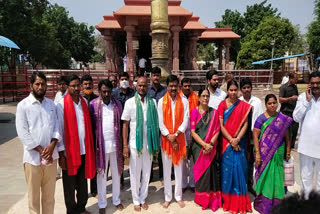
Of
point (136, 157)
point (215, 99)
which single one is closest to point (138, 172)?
point (136, 157)

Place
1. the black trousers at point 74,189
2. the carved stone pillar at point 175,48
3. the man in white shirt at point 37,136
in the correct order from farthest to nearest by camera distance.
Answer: the carved stone pillar at point 175,48
the black trousers at point 74,189
the man in white shirt at point 37,136

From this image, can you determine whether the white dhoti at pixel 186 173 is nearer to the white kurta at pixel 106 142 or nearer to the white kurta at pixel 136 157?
the white kurta at pixel 136 157

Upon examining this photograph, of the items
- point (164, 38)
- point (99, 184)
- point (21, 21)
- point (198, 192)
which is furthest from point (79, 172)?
point (21, 21)

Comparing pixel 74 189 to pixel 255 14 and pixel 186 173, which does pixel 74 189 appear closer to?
pixel 186 173

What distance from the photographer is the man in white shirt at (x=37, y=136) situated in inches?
94.8

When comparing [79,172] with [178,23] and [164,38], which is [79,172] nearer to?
[164,38]

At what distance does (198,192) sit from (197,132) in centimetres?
78

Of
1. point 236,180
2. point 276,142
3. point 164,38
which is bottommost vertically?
point 236,180

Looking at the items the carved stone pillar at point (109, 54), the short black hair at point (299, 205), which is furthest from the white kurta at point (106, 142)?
the carved stone pillar at point (109, 54)

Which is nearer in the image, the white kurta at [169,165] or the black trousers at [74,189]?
the black trousers at [74,189]

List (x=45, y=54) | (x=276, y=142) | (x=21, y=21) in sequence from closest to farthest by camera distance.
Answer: (x=276, y=142) < (x=21, y=21) < (x=45, y=54)

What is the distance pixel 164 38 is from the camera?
4770mm

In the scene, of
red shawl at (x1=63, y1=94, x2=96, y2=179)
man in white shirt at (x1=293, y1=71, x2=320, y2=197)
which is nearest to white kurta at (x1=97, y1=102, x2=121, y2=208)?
red shawl at (x1=63, y1=94, x2=96, y2=179)

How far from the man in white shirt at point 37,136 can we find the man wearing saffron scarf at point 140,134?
0.89 meters
